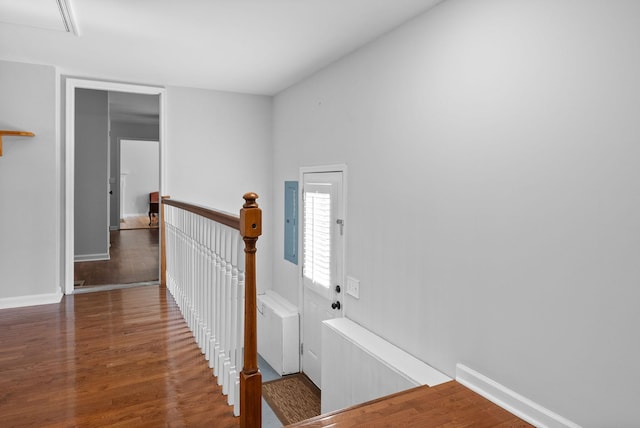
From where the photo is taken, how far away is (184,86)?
175 inches

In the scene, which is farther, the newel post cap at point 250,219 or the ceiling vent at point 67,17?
the ceiling vent at point 67,17

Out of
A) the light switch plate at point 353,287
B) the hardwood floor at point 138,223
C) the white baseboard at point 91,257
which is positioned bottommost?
the white baseboard at point 91,257

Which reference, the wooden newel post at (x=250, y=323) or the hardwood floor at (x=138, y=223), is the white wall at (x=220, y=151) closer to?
the wooden newel post at (x=250, y=323)


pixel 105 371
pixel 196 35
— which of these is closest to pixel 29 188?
pixel 196 35

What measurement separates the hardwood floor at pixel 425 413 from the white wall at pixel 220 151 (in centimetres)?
319

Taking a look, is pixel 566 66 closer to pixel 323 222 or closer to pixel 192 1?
pixel 192 1

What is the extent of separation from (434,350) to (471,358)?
312 mm

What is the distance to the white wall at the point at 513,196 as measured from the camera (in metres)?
1.59

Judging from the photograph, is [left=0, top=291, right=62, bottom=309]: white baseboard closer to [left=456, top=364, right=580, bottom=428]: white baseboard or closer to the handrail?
the handrail

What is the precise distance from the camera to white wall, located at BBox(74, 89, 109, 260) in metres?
5.82

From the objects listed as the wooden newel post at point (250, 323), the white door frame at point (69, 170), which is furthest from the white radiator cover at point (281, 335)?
the wooden newel post at point (250, 323)

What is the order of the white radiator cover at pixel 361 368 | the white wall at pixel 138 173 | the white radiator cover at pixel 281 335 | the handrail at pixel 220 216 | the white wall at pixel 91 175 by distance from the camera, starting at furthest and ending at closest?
the white wall at pixel 138 173 < the white wall at pixel 91 175 < the white radiator cover at pixel 281 335 < the white radiator cover at pixel 361 368 < the handrail at pixel 220 216

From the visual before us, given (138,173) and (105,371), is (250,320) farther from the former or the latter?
(138,173)

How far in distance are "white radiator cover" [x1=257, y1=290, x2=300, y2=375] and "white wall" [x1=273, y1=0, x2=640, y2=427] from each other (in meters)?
1.41
